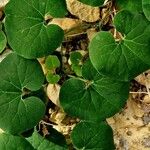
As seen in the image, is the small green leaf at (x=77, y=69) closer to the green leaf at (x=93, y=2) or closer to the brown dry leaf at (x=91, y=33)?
the brown dry leaf at (x=91, y=33)

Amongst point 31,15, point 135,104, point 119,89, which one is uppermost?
point 31,15

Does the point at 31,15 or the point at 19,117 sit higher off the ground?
the point at 31,15

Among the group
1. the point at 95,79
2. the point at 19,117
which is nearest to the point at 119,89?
the point at 95,79

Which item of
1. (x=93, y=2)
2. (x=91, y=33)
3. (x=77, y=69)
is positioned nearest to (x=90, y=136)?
(x=77, y=69)

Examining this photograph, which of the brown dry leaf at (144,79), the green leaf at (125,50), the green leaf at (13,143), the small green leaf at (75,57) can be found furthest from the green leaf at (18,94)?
the brown dry leaf at (144,79)

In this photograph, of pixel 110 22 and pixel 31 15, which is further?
pixel 110 22

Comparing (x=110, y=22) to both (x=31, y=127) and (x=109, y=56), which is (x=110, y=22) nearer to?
(x=109, y=56)

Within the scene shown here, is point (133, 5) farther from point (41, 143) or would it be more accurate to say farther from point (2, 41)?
point (41, 143)
